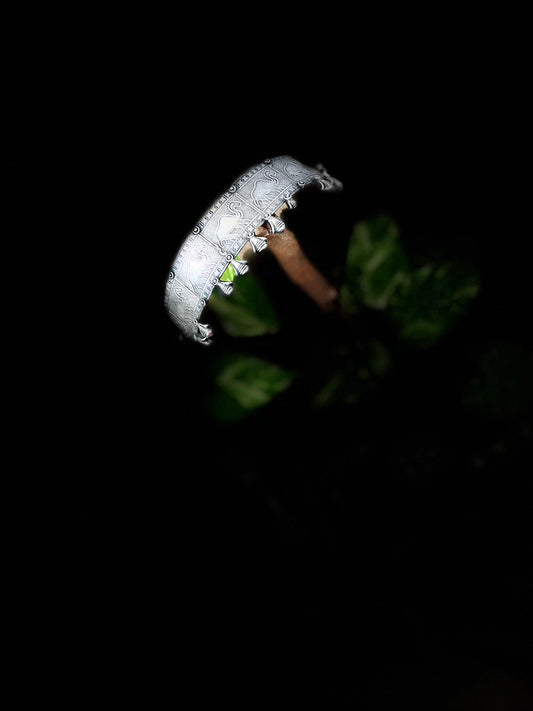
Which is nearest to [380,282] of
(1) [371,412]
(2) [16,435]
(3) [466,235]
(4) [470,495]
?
(3) [466,235]

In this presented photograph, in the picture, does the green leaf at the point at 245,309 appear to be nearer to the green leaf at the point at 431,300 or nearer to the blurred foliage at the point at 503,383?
the green leaf at the point at 431,300

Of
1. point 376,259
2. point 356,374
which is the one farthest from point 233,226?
point 356,374

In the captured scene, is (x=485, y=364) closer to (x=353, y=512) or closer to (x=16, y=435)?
(x=353, y=512)

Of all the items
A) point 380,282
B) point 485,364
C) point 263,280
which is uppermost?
point 263,280

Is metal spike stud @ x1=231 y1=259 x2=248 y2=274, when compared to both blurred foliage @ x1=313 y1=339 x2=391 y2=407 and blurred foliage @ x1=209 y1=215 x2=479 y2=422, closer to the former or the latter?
blurred foliage @ x1=209 y1=215 x2=479 y2=422

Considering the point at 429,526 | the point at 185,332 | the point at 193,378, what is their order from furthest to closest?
the point at 193,378 → the point at 429,526 → the point at 185,332

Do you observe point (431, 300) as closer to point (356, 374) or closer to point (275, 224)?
point (356, 374)
